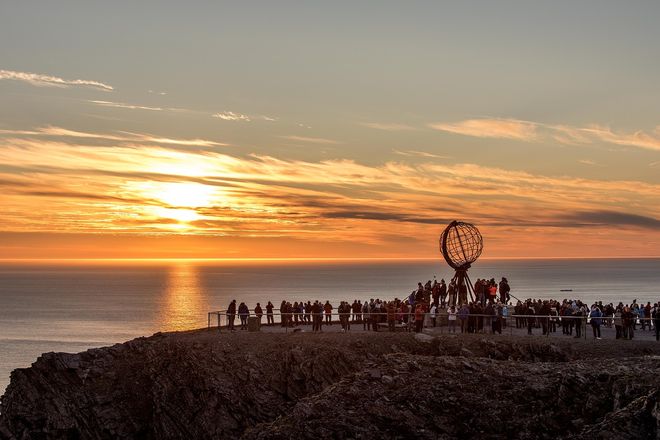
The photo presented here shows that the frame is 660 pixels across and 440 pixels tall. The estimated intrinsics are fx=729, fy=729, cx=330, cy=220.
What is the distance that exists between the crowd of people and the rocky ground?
1.65 m

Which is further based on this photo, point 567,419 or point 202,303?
point 202,303

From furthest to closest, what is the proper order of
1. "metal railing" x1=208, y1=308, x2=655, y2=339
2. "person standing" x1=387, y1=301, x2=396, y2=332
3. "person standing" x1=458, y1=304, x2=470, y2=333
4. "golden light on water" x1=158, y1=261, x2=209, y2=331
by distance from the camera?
"golden light on water" x1=158, y1=261, x2=209, y2=331, "person standing" x1=387, y1=301, x2=396, y2=332, "person standing" x1=458, y1=304, x2=470, y2=333, "metal railing" x1=208, y1=308, x2=655, y2=339

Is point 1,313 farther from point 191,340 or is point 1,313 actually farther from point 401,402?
point 401,402

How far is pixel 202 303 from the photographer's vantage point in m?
179

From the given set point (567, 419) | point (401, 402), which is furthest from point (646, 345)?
point (401, 402)

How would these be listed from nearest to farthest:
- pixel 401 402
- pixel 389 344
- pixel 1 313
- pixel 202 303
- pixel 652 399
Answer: pixel 652 399
pixel 401 402
pixel 389 344
pixel 1 313
pixel 202 303

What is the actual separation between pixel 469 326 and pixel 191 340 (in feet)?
46.7

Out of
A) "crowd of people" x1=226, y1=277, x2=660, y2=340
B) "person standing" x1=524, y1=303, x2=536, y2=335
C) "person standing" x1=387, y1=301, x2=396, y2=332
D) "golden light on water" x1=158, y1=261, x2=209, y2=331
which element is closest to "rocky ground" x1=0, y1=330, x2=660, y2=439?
"crowd of people" x1=226, y1=277, x2=660, y2=340

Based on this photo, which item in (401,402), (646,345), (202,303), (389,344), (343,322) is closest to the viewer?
(401,402)

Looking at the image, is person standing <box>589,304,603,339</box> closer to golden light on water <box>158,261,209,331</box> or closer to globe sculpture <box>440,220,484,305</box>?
globe sculpture <box>440,220,484,305</box>

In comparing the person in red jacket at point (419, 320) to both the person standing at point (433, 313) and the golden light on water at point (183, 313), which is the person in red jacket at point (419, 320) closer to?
the person standing at point (433, 313)

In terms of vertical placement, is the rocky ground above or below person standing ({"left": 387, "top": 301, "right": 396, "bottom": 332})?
below

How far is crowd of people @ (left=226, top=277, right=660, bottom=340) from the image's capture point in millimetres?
35875

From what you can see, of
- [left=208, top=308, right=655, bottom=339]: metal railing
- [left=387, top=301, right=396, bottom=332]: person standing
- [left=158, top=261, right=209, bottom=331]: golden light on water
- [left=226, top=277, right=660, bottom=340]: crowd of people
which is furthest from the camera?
[left=158, top=261, right=209, bottom=331]: golden light on water
